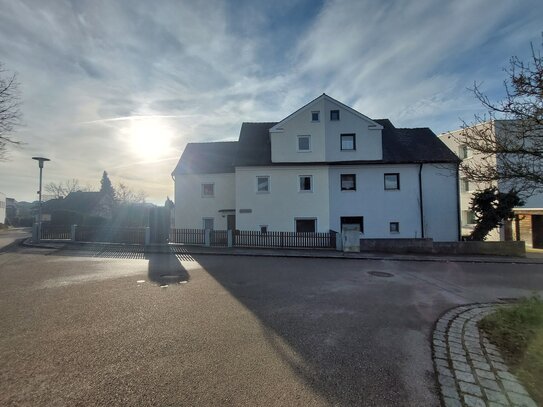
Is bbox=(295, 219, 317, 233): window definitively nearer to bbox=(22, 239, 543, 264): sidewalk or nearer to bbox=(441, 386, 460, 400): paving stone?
bbox=(22, 239, 543, 264): sidewalk

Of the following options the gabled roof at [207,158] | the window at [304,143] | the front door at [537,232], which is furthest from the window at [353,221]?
the front door at [537,232]

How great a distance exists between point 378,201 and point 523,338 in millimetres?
18013

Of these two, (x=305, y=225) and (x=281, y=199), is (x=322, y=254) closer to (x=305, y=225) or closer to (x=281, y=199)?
(x=305, y=225)

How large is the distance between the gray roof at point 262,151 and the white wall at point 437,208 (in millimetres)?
1349

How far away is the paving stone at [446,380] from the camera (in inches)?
134

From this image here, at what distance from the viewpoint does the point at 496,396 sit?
10.3 ft

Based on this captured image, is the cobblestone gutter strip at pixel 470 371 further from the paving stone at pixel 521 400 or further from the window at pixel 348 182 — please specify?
the window at pixel 348 182

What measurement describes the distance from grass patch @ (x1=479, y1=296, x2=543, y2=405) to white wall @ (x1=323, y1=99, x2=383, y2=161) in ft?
57.2

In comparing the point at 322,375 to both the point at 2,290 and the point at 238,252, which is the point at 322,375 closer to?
the point at 2,290

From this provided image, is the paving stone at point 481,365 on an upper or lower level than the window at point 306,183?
lower

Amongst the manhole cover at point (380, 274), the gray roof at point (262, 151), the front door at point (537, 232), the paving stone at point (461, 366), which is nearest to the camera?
the paving stone at point (461, 366)

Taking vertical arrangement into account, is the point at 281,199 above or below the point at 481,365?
above

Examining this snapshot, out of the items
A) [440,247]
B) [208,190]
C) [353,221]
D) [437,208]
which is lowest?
[440,247]

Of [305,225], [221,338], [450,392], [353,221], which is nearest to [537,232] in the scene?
[353,221]
